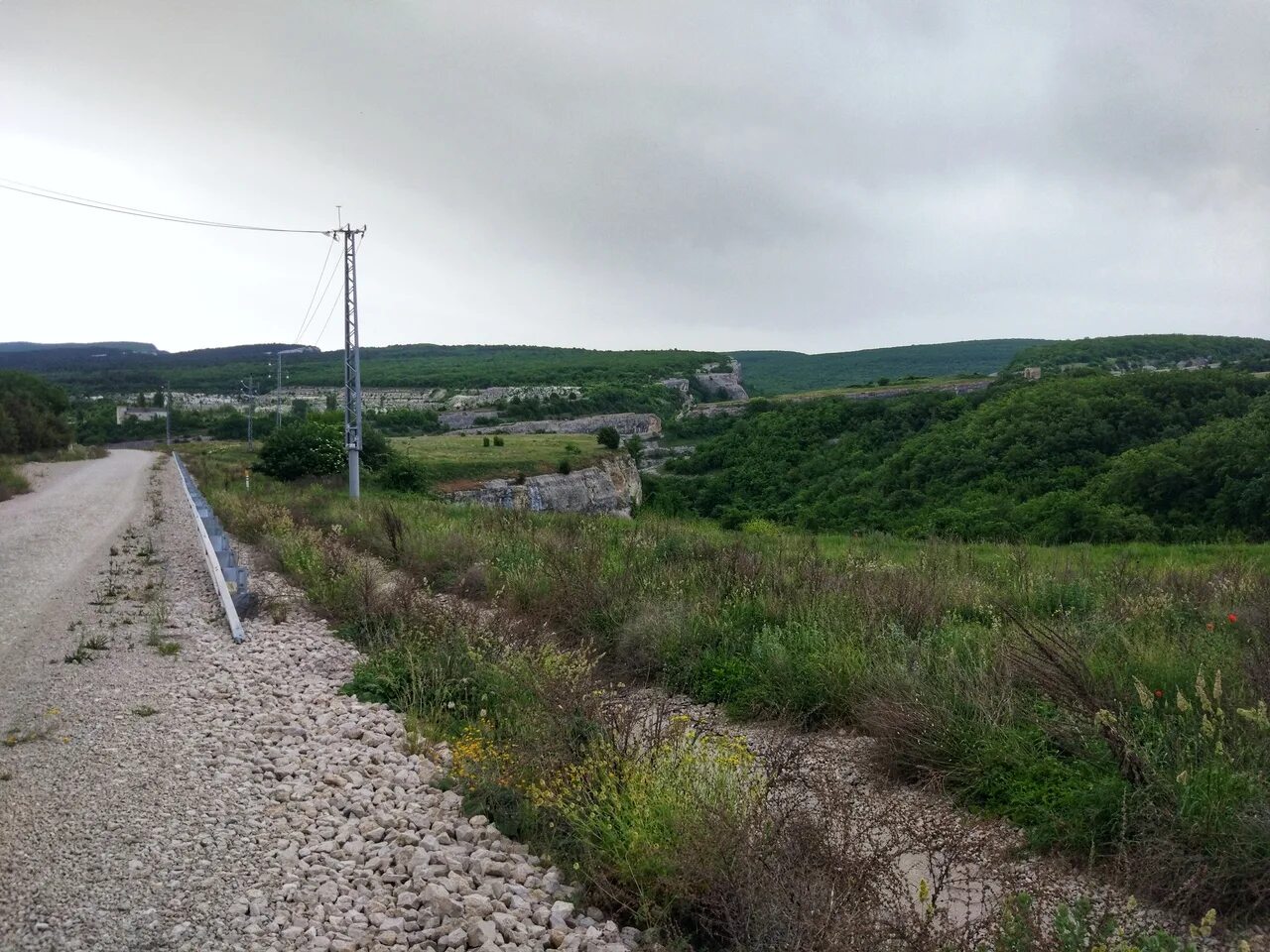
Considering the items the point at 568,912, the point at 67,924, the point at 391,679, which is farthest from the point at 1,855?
the point at 391,679

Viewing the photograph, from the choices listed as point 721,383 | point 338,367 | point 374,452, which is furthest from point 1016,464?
point 338,367

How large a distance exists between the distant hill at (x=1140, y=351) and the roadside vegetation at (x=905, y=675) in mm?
66189

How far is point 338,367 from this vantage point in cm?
12625

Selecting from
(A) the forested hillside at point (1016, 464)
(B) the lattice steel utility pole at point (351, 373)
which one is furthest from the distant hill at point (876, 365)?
(B) the lattice steel utility pole at point (351, 373)

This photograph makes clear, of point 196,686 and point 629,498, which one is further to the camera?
point 629,498

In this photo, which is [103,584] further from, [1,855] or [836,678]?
[836,678]

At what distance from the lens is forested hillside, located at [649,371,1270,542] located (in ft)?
86.2

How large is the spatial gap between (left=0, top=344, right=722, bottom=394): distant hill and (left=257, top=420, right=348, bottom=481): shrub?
2740 inches

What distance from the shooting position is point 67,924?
3.80 meters

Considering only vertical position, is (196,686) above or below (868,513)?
above

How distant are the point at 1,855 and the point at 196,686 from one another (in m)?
3.30

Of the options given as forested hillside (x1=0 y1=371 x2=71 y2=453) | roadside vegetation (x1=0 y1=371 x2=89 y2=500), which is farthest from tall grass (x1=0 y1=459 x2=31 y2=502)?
forested hillside (x1=0 y1=371 x2=71 y2=453)

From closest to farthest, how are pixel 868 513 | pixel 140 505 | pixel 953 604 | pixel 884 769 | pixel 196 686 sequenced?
pixel 884 769 < pixel 196 686 < pixel 953 604 < pixel 140 505 < pixel 868 513

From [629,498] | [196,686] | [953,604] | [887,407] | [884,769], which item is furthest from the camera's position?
[887,407]
